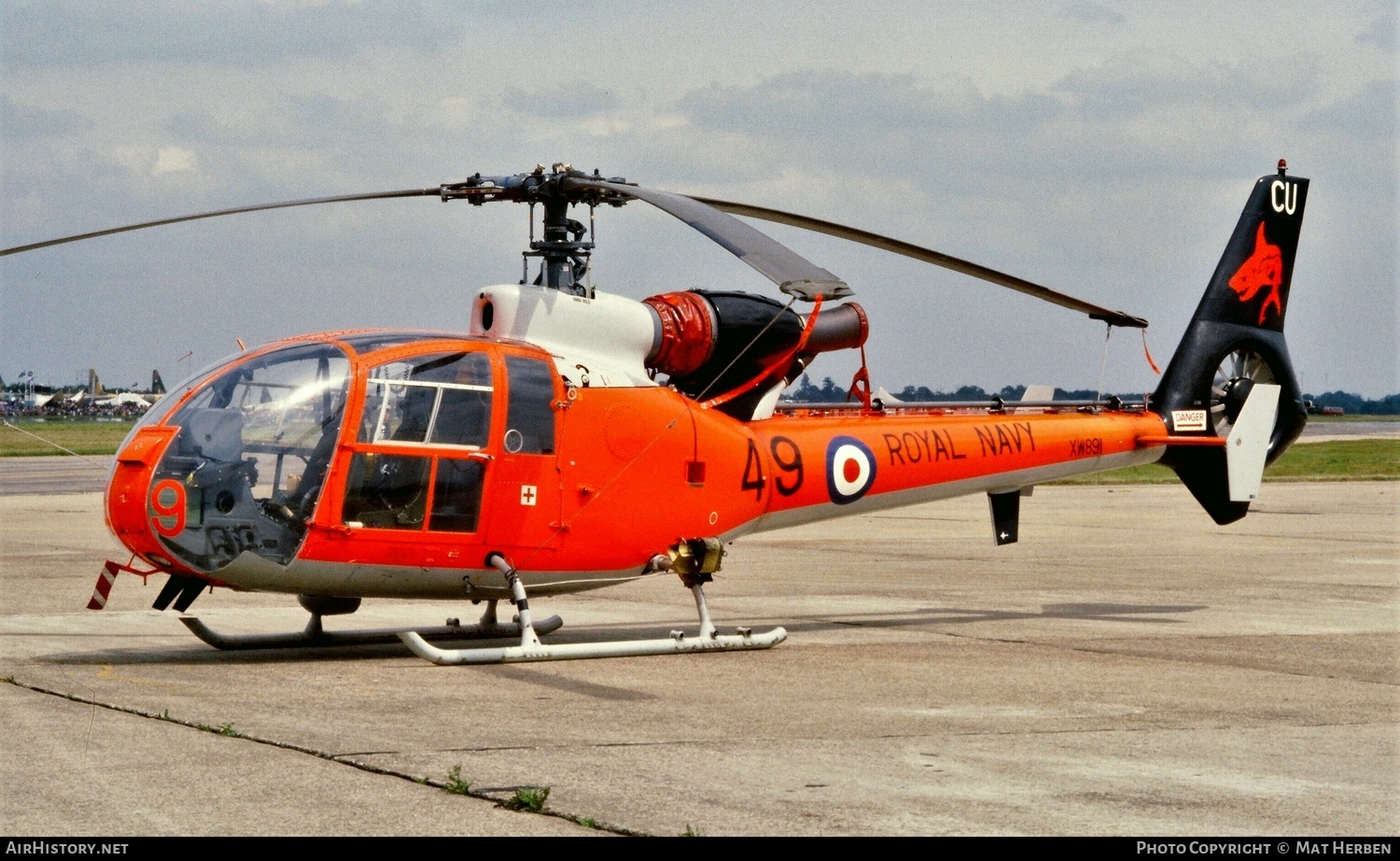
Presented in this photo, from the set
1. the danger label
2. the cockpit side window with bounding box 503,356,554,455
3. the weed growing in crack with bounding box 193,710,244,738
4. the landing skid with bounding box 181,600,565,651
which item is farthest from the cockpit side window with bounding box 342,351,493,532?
the danger label

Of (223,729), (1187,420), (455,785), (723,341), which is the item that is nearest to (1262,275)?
(1187,420)

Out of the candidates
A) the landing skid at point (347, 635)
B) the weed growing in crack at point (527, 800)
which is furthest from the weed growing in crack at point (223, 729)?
the landing skid at point (347, 635)

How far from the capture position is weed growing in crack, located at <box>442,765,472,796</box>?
22.0ft

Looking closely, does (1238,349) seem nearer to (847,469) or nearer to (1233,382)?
(1233,382)

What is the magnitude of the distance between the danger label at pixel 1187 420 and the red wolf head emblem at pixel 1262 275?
1.26 meters

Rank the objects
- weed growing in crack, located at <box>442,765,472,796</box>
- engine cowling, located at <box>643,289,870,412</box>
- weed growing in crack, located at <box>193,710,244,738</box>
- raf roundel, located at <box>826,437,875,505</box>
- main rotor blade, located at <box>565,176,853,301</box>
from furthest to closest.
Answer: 1. raf roundel, located at <box>826,437,875,505</box>
2. engine cowling, located at <box>643,289,870,412</box>
3. main rotor blade, located at <box>565,176,853,301</box>
4. weed growing in crack, located at <box>193,710,244,738</box>
5. weed growing in crack, located at <box>442,765,472,796</box>

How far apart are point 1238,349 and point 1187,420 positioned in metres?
1.00

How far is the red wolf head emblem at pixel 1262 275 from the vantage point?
15.5 meters

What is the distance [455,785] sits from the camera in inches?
266

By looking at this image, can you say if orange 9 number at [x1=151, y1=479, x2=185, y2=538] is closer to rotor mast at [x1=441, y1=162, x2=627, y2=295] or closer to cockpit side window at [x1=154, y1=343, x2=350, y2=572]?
cockpit side window at [x1=154, y1=343, x2=350, y2=572]

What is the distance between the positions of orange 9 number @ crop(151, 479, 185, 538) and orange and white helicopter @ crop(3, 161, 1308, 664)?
16 millimetres

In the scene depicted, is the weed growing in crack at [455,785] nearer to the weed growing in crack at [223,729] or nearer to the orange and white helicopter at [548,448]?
the weed growing in crack at [223,729]

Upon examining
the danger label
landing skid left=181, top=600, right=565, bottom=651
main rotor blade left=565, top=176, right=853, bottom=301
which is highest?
main rotor blade left=565, top=176, right=853, bottom=301

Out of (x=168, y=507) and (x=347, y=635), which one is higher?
(x=168, y=507)
